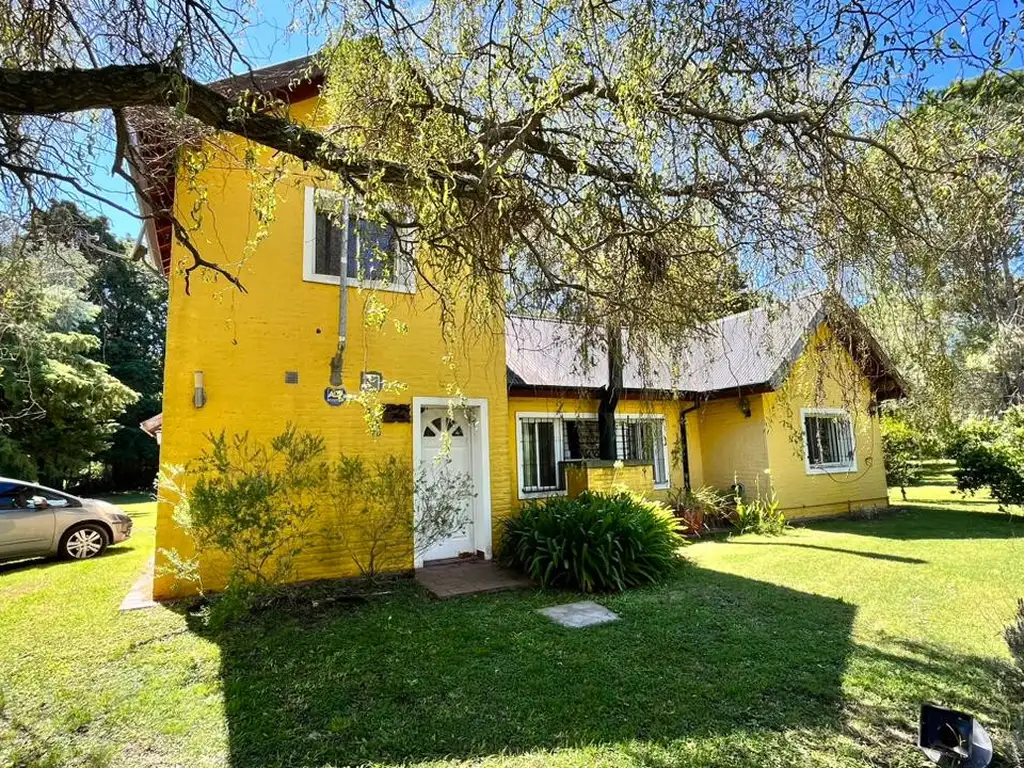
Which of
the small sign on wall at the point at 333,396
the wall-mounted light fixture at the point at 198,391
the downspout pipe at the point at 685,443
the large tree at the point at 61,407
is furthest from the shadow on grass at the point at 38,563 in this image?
the downspout pipe at the point at 685,443

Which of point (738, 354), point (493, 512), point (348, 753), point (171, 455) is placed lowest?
point (348, 753)

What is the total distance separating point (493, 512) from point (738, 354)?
8.53 metres

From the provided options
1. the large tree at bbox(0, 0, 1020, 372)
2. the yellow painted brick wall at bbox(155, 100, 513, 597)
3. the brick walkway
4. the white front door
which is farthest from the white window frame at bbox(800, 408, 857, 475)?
the large tree at bbox(0, 0, 1020, 372)

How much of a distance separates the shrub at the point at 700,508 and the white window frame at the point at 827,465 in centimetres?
255

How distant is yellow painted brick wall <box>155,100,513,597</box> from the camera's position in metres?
7.39

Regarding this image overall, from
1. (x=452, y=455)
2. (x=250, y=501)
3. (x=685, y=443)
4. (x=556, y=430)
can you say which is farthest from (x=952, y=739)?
(x=685, y=443)

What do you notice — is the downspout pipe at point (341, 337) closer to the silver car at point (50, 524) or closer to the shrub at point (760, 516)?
the silver car at point (50, 524)

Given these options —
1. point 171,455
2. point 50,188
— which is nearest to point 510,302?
point 50,188

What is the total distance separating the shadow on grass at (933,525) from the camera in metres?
11.2

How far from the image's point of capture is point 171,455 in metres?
7.18

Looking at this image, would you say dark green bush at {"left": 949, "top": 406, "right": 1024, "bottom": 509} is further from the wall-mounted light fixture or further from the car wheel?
the car wheel

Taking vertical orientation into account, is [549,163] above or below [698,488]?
above

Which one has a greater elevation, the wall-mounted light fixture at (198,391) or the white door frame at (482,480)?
the wall-mounted light fixture at (198,391)

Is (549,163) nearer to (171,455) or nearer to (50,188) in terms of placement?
(50,188)
